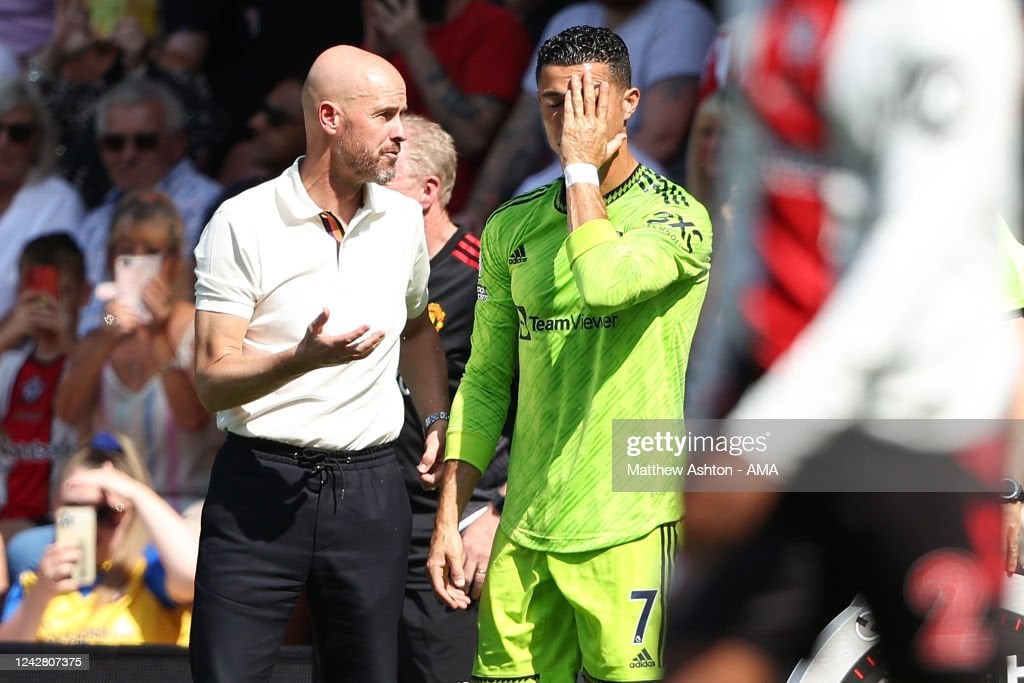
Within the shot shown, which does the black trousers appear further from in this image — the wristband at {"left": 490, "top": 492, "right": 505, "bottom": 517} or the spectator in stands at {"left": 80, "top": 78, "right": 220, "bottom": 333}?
the spectator in stands at {"left": 80, "top": 78, "right": 220, "bottom": 333}

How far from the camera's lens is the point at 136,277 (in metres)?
5.45

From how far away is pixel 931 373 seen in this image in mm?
3555

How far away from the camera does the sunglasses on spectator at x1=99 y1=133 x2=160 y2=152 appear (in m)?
5.52

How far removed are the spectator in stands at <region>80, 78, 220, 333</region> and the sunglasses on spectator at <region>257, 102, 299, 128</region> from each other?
277 millimetres

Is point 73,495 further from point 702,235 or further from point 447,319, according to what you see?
point 702,235

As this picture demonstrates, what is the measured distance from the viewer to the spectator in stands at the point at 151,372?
17.6ft

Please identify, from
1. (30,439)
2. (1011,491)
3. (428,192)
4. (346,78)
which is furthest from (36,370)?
(1011,491)

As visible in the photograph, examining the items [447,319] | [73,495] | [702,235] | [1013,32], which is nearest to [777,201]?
[702,235]

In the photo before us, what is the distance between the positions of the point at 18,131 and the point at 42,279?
546mm

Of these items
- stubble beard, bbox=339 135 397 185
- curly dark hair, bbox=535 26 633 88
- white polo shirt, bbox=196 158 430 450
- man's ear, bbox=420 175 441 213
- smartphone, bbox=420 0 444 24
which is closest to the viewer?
curly dark hair, bbox=535 26 633 88

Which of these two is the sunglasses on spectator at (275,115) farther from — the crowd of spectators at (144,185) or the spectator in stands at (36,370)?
the spectator in stands at (36,370)

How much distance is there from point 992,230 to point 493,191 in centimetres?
188

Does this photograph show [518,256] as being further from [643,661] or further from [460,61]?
[460,61]

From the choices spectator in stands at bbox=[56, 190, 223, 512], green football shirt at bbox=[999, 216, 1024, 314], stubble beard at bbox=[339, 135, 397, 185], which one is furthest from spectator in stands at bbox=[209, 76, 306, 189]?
green football shirt at bbox=[999, 216, 1024, 314]
